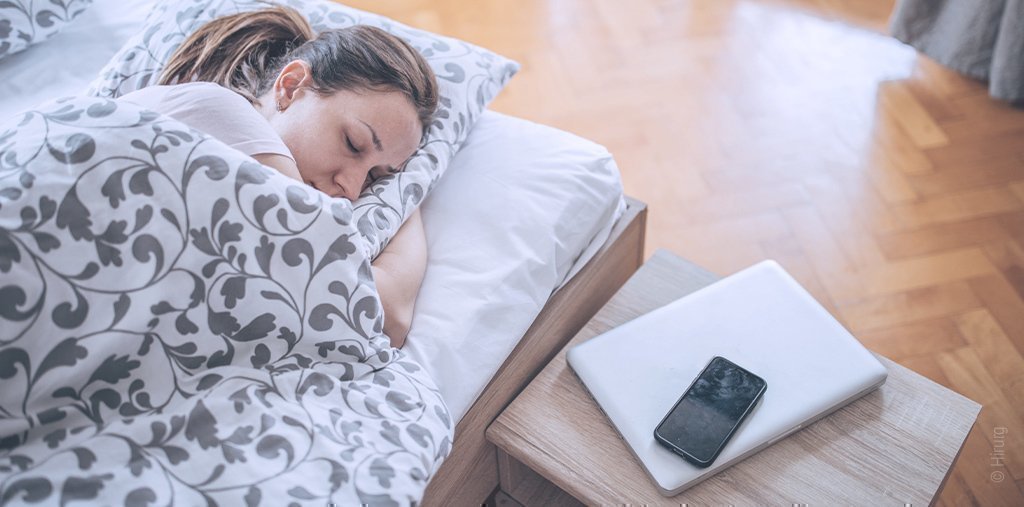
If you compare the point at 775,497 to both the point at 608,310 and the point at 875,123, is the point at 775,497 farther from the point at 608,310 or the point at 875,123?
the point at 875,123

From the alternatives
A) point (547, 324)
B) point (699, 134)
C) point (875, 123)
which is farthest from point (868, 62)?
point (547, 324)

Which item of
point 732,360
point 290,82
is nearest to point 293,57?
point 290,82

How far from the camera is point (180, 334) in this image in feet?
2.76

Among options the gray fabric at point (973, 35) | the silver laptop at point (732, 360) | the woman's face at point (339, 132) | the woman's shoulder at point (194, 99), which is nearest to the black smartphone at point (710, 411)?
the silver laptop at point (732, 360)

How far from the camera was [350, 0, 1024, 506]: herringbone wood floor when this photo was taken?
1551mm

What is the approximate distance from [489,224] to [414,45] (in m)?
0.33

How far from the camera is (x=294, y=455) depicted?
0.82 meters

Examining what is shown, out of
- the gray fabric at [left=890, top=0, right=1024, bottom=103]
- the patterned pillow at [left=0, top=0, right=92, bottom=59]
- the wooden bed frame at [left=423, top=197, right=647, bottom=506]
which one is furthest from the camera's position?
the gray fabric at [left=890, top=0, right=1024, bottom=103]

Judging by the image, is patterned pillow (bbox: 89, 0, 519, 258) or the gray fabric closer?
patterned pillow (bbox: 89, 0, 519, 258)

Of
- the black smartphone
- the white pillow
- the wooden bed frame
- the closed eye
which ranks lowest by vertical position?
the wooden bed frame

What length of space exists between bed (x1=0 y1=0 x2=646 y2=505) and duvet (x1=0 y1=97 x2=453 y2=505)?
121 mm

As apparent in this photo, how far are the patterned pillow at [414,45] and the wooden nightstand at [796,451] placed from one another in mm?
301

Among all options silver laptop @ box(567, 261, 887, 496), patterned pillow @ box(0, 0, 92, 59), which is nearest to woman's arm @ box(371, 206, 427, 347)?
silver laptop @ box(567, 261, 887, 496)

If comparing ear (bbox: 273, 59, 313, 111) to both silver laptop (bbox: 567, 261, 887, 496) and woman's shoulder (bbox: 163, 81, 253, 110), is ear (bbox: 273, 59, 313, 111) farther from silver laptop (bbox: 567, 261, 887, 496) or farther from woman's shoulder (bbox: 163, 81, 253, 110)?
silver laptop (bbox: 567, 261, 887, 496)
